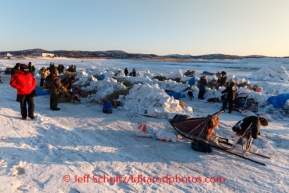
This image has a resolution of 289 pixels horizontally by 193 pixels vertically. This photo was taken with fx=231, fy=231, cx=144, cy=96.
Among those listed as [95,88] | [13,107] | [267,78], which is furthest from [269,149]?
[267,78]

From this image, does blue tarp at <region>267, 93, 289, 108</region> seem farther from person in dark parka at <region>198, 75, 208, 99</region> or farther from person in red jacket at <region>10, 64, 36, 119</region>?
person in red jacket at <region>10, 64, 36, 119</region>

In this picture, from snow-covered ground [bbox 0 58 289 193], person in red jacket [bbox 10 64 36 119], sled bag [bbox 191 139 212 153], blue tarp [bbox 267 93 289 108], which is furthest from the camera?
blue tarp [bbox 267 93 289 108]

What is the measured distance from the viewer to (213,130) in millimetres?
6141

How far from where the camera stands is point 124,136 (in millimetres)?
6465

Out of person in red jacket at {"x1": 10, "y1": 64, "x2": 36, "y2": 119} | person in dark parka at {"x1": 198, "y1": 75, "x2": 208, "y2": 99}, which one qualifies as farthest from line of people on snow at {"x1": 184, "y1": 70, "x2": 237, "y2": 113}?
person in red jacket at {"x1": 10, "y1": 64, "x2": 36, "y2": 119}

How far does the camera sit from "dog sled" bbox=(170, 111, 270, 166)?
5.44 meters

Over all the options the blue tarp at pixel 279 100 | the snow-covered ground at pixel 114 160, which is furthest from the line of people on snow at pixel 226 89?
the blue tarp at pixel 279 100

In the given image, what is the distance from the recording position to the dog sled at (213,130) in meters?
5.44

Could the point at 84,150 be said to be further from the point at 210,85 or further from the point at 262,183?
the point at 210,85

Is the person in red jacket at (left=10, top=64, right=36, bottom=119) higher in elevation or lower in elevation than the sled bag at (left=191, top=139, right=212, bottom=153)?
higher

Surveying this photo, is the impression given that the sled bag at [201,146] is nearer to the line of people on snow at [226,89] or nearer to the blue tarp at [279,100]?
the line of people on snow at [226,89]

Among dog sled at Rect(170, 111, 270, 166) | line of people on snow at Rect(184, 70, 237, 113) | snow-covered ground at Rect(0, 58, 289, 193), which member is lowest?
snow-covered ground at Rect(0, 58, 289, 193)

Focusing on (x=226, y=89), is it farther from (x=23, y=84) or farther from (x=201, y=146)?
(x=23, y=84)

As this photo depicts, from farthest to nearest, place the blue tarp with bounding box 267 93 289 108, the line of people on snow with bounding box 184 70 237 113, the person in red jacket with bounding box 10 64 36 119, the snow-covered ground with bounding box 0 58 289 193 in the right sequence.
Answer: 1. the blue tarp with bounding box 267 93 289 108
2. the line of people on snow with bounding box 184 70 237 113
3. the person in red jacket with bounding box 10 64 36 119
4. the snow-covered ground with bounding box 0 58 289 193
